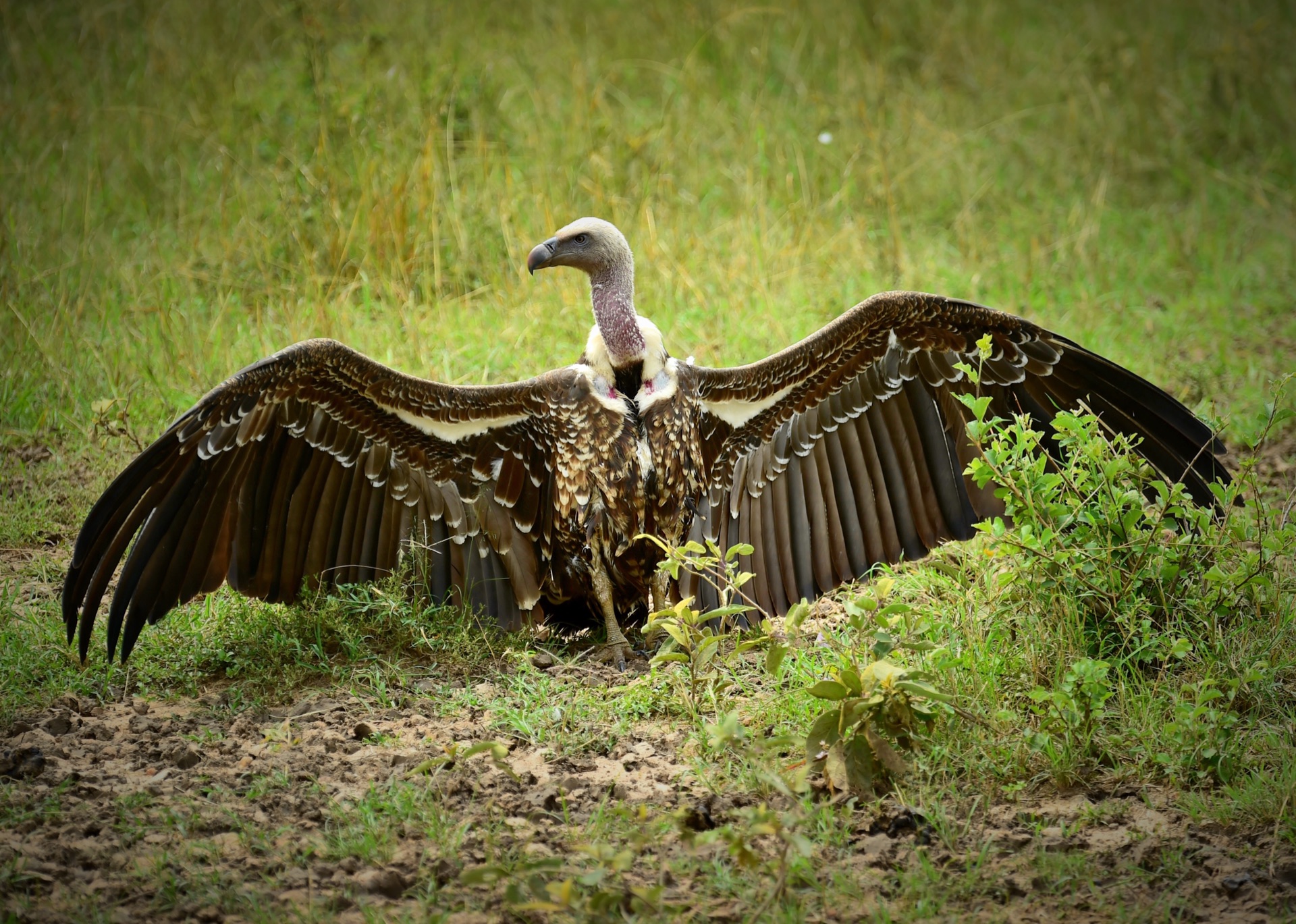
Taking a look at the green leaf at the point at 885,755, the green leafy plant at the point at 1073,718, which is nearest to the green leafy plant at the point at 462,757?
the green leaf at the point at 885,755

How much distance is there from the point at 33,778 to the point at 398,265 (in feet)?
12.4

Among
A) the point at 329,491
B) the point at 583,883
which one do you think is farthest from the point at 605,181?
the point at 583,883

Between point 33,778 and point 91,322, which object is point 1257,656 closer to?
point 33,778

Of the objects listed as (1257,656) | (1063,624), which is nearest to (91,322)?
(1063,624)

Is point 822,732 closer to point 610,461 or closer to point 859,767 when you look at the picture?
point 859,767

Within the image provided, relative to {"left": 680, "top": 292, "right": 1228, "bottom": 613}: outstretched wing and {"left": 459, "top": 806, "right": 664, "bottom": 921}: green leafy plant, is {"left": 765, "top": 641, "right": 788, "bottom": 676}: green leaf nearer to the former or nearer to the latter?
{"left": 459, "top": 806, "right": 664, "bottom": 921}: green leafy plant

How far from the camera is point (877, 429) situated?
164 inches

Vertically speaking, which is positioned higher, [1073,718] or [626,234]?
[626,234]

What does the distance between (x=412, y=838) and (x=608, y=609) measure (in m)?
1.33

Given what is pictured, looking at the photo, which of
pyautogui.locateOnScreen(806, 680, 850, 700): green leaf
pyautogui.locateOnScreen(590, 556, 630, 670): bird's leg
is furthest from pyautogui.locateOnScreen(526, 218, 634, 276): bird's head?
pyautogui.locateOnScreen(806, 680, 850, 700): green leaf

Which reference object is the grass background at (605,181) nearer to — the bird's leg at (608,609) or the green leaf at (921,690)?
the bird's leg at (608,609)

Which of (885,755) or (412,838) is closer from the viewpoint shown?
(412,838)

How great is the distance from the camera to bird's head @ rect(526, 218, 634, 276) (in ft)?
13.9

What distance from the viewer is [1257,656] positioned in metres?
3.50
